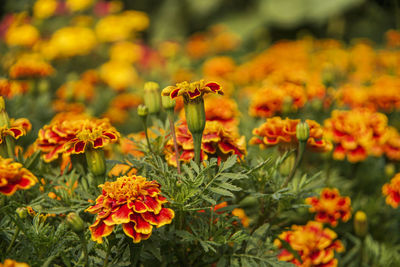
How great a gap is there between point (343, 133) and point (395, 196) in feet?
0.72

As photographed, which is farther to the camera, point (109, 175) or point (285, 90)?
point (285, 90)

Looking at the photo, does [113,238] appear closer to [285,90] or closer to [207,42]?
[285,90]

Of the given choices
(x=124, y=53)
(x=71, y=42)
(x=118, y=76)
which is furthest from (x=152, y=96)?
(x=124, y=53)

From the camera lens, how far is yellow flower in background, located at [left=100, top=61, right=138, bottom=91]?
2.18 metres

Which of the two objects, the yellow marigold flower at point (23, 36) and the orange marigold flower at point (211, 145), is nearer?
the orange marigold flower at point (211, 145)

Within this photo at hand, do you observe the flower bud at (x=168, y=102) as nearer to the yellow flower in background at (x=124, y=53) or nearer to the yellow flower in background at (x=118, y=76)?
the yellow flower in background at (x=118, y=76)

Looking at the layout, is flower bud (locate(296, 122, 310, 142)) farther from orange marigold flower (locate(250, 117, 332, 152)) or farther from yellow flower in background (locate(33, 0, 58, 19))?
yellow flower in background (locate(33, 0, 58, 19))

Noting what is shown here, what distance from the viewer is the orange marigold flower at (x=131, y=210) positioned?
1.91 ft

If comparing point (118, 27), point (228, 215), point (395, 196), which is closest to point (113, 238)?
point (228, 215)

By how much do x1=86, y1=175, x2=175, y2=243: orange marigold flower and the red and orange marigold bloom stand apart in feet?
1.76

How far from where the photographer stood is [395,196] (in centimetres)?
104

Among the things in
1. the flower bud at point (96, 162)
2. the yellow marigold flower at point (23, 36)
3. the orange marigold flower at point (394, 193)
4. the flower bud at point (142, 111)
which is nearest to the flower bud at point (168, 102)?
the flower bud at point (142, 111)

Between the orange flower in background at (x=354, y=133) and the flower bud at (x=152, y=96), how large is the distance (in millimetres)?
542

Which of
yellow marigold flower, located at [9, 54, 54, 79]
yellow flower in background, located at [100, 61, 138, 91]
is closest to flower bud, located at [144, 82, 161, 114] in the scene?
yellow marigold flower, located at [9, 54, 54, 79]
